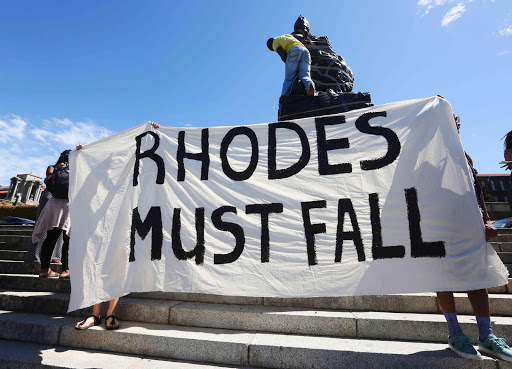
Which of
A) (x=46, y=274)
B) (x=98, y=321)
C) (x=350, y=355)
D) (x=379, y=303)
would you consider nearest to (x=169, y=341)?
(x=98, y=321)

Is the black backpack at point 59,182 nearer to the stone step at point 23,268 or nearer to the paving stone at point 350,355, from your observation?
the stone step at point 23,268

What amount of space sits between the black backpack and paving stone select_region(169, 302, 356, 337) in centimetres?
248

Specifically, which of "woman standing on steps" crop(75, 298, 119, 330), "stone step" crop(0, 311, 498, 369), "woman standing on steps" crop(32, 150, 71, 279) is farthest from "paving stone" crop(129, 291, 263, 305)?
"woman standing on steps" crop(32, 150, 71, 279)

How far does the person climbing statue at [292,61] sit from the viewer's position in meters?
5.35

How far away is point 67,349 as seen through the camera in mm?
2740

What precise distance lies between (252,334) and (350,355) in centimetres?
96

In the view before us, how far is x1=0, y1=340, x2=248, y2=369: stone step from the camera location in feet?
7.80

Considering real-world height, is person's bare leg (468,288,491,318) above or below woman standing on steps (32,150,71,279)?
below

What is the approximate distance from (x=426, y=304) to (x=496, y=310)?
2.44 ft

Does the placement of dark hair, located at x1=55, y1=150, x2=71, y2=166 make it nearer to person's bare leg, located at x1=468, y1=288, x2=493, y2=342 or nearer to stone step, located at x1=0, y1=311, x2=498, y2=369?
stone step, located at x1=0, y1=311, x2=498, y2=369

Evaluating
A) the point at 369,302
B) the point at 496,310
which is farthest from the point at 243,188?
the point at 496,310

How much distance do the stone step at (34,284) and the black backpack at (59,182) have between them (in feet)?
4.34

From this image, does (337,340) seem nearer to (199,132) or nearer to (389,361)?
(389,361)

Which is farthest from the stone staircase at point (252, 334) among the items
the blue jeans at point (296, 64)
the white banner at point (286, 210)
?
the blue jeans at point (296, 64)
